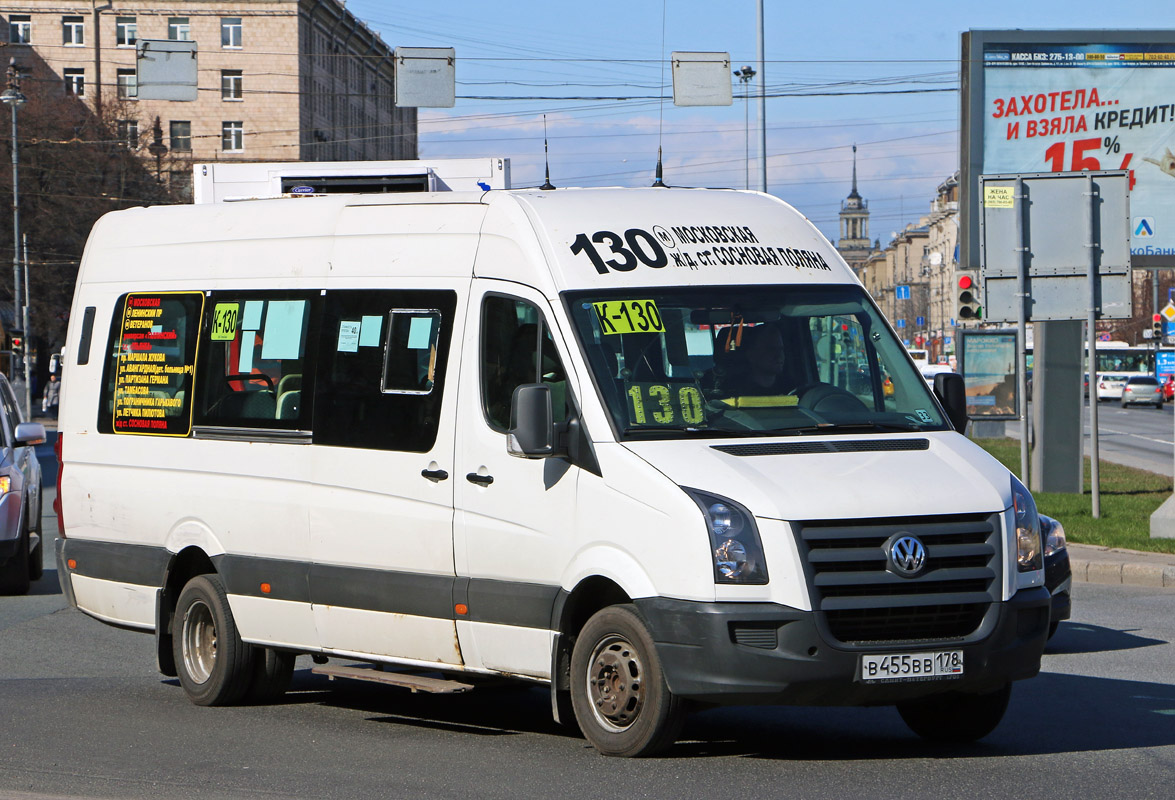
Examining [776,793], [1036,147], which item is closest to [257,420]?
[776,793]

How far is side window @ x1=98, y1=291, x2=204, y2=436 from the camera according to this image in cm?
915

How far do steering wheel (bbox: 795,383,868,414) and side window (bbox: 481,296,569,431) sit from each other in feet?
3.39

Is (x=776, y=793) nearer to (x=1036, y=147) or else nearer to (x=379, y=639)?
(x=379, y=639)

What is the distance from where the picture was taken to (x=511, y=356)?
754 cm

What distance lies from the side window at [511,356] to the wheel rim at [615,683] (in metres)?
1.01

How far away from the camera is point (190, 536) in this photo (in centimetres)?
886

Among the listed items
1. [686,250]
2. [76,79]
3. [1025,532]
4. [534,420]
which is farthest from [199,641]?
[76,79]

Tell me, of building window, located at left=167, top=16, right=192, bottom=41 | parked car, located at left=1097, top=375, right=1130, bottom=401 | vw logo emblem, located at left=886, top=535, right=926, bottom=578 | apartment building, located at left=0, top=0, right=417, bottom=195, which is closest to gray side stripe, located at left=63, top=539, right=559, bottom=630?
vw logo emblem, located at left=886, top=535, right=926, bottom=578

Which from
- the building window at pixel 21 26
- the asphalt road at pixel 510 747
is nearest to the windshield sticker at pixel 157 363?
the asphalt road at pixel 510 747

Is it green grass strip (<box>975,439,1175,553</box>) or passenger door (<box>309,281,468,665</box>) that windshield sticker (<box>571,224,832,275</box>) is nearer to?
passenger door (<box>309,281,468,665</box>)

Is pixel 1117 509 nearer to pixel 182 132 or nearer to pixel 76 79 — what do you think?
pixel 182 132

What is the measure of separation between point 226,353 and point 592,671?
3034mm

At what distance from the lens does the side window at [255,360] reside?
8.48 metres

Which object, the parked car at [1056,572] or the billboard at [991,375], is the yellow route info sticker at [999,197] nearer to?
the billboard at [991,375]
